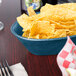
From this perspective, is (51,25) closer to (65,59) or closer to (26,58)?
(26,58)

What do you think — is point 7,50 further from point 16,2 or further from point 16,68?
point 16,2

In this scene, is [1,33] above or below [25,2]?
below

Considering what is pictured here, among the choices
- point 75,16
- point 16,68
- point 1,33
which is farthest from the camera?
point 1,33

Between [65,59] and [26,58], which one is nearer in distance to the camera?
[65,59]

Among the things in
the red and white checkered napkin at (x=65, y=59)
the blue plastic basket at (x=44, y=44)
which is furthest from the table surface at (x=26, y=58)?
the red and white checkered napkin at (x=65, y=59)

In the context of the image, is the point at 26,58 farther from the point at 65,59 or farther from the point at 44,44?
the point at 65,59

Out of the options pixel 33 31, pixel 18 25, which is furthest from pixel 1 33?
pixel 33 31

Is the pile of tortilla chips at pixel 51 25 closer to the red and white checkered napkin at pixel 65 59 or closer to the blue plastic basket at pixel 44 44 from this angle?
the blue plastic basket at pixel 44 44

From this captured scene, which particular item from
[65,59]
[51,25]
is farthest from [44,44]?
[65,59]

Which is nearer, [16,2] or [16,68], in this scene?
[16,68]

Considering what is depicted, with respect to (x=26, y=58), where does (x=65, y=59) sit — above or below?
above

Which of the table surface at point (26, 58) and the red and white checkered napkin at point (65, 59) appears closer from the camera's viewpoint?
the red and white checkered napkin at point (65, 59)
